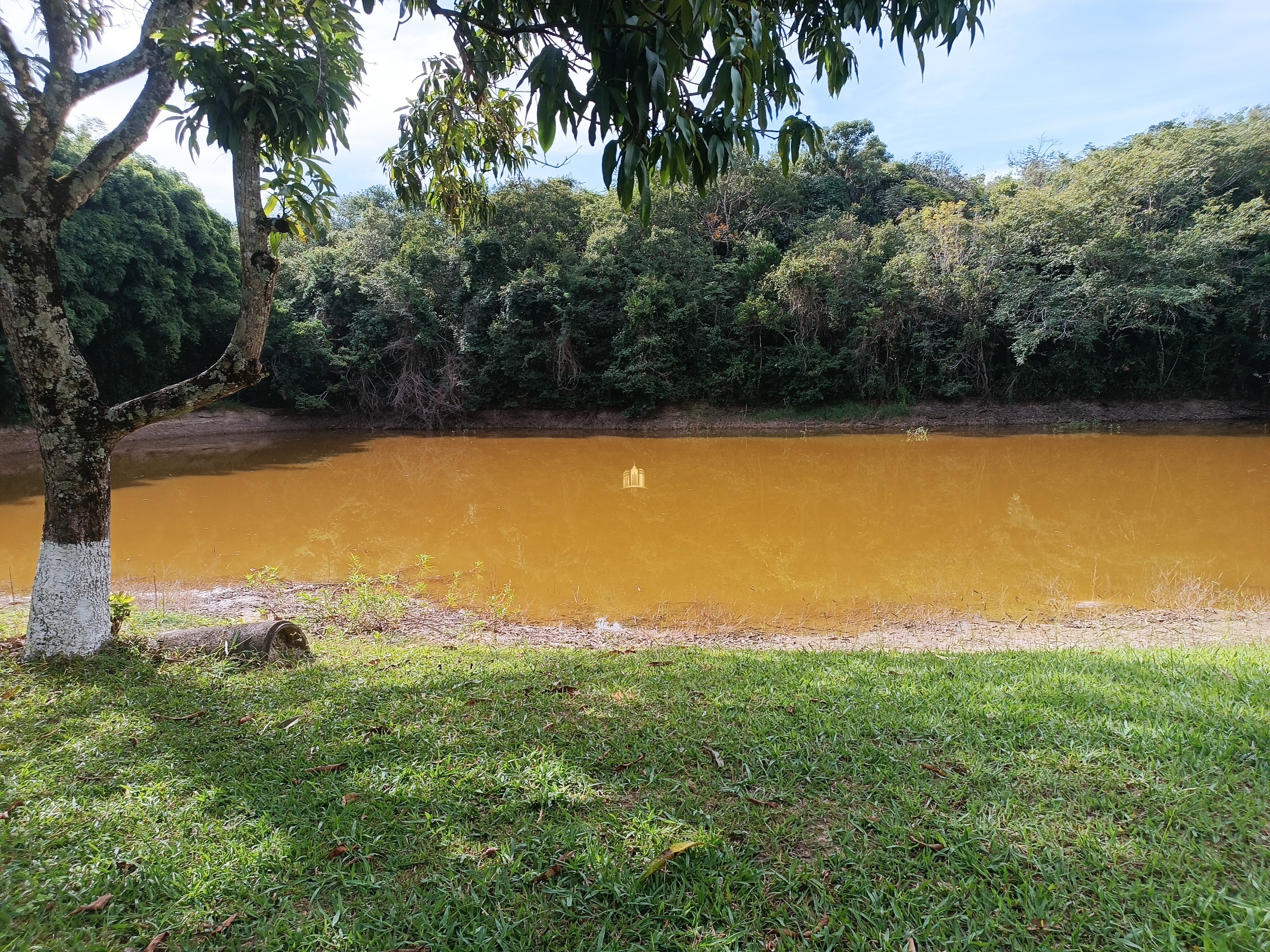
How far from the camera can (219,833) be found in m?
1.88

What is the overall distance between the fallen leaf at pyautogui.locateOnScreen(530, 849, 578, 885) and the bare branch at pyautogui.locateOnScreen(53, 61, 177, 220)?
3863 millimetres

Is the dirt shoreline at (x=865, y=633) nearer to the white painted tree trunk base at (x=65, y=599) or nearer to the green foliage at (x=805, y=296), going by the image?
the white painted tree trunk base at (x=65, y=599)

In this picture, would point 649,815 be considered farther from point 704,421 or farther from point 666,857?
point 704,421

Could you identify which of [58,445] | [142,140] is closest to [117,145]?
[142,140]

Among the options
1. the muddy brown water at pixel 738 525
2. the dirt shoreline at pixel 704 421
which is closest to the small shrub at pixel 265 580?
the muddy brown water at pixel 738 525

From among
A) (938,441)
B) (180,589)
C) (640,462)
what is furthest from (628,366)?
(180,589)

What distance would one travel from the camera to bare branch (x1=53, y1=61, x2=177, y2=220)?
3242 mm

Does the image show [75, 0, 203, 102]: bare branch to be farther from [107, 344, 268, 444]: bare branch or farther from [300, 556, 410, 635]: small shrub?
[300, 556, 410, 635]: small shrub

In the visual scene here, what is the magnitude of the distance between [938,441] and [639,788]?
15.9 m

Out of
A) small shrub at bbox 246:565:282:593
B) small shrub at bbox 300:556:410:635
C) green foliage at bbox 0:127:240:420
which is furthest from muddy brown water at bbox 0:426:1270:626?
green foliage at bbox 0:127:240:420

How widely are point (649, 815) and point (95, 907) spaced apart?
1417mm

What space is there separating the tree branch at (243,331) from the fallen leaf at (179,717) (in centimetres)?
142

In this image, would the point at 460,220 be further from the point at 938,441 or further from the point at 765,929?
the point at 938,441

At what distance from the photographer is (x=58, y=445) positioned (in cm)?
320
